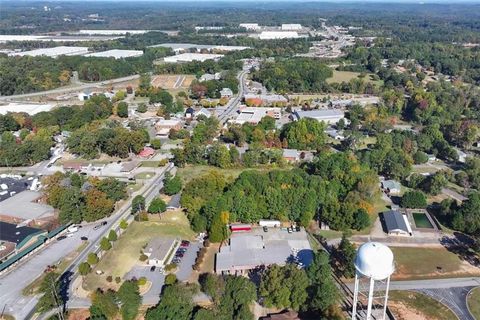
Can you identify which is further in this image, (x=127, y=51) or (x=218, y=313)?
(x=127, y=51)

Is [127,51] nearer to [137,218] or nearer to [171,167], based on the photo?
[171,167]

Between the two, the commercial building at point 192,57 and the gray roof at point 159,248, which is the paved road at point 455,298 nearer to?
the gray roof at point 159,248

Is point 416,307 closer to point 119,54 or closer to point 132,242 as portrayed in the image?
point 132,242

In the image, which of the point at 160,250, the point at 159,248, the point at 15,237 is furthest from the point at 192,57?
the point at 160,250

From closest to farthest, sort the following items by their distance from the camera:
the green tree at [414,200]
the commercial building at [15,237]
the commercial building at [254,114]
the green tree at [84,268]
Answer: the green tree at [84,268], the commercial building at [15,237], the green tree at [414,200], the commercial building at [254,114]

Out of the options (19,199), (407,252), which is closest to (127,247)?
(19,199)

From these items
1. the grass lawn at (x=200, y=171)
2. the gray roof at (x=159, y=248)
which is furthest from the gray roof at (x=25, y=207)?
the grass lawn at (x=200, y=171)
